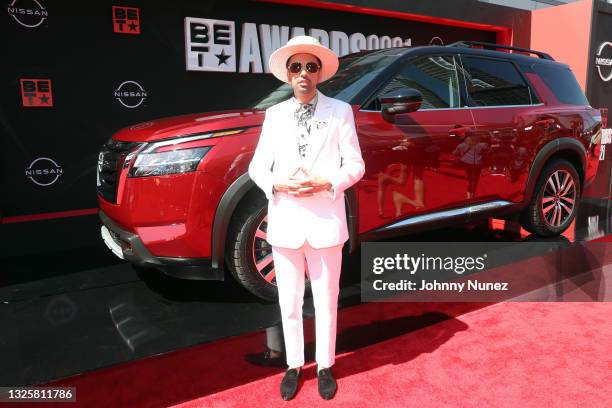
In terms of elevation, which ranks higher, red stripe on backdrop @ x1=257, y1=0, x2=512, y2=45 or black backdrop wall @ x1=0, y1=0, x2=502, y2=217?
red stripe on backdrop @ x1=257, y1=0, x2=512, y2=45

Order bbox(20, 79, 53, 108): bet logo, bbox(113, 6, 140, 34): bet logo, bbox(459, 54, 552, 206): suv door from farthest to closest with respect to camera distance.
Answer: bbox(113, 6, 140, 34): bet logo, bbox(20, 79, 53, 108): bet logo, bbox(459, 54, 552, 206): suv door

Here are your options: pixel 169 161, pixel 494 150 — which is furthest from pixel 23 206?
pixel 494 150

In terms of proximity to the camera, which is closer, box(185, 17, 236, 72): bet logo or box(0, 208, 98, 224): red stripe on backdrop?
box(0, 208, 98, 224): red stripe on backdrop

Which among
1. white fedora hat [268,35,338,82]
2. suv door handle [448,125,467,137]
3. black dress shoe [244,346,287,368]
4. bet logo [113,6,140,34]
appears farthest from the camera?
bet logo [113,6,140,34]

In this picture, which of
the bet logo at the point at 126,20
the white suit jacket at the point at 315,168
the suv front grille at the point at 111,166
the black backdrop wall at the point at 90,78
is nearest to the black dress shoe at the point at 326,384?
the white suit jacket at the point at 315,168

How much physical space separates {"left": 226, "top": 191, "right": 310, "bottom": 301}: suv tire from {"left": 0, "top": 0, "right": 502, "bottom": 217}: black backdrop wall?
10.1 feet

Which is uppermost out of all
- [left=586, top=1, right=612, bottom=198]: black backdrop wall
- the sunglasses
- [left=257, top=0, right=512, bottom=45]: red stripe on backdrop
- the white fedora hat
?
[left=257, top=0, right=512, bottom=45]: red stripe on backdrop

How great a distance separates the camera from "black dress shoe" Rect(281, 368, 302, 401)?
2365mm

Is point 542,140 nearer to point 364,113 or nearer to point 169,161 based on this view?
point 364,113

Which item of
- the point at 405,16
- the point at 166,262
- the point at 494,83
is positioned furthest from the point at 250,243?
the point at 405,16

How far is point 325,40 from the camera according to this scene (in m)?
6.64

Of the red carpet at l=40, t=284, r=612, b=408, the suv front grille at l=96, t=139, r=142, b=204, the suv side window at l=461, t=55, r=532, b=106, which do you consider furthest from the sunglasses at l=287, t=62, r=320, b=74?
the suv side window at l=461, t=55, r=532, b=106

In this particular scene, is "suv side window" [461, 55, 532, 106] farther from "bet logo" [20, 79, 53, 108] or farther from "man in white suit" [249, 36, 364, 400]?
"bet logo" [20, 79, 53, 108]

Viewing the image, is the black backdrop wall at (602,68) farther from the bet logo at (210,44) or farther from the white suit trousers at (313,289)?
the white suit trousers at (313,289)
